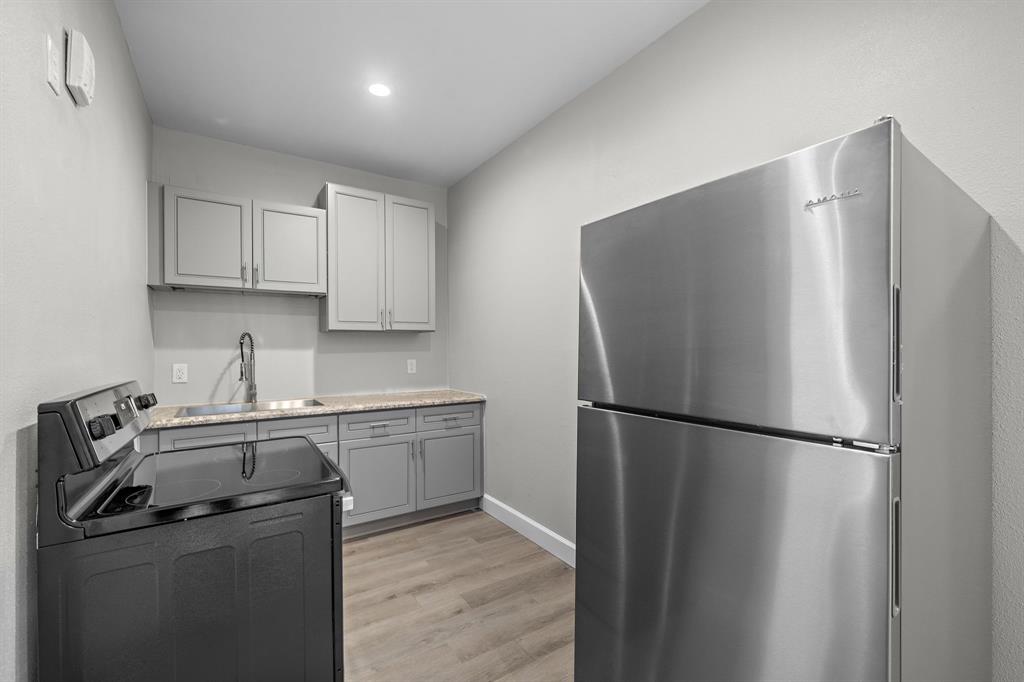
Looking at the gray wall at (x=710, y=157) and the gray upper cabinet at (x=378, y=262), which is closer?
the gray wall at (x=710, y=157)

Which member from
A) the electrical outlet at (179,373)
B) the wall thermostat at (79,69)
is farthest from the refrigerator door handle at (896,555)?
the electrical outlet at (179,373)

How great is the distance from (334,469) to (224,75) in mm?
2226

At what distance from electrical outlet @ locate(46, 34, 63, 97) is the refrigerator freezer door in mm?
1447

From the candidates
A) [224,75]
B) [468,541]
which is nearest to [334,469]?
[468,541]

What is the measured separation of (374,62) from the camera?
7.27 feet

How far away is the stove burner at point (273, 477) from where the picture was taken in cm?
119

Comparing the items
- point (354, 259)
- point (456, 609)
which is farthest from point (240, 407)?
point (456, 609)

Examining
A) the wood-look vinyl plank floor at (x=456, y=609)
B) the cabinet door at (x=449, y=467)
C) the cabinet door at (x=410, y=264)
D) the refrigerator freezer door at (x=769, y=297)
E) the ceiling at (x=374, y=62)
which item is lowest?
the wood-look vinyl plank floor at (x=456, y=609)

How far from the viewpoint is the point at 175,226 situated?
105 inches

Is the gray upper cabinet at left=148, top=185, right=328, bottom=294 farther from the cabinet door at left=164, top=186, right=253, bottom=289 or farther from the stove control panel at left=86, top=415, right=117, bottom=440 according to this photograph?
the stove control panel at left=86, top=415, right=117, bottom=440

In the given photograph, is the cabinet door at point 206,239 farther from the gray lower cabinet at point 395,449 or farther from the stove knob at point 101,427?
the stove knob at point 101,427

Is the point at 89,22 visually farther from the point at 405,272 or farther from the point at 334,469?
the point at 405,272

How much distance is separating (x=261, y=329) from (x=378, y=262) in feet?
3.04

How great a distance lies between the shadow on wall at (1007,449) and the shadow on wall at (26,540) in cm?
222
